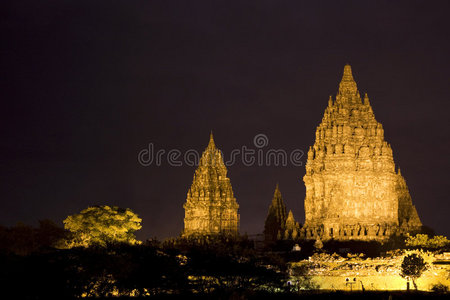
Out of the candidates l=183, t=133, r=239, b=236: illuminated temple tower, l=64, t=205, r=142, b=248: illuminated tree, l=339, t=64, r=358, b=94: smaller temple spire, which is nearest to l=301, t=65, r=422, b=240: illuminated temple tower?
l=339, t=64, r=358, b=94: smaller temple spire

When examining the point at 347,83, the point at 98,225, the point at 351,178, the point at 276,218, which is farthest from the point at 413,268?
the point at 276,218

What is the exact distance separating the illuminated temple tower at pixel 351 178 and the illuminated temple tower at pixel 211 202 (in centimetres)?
1347

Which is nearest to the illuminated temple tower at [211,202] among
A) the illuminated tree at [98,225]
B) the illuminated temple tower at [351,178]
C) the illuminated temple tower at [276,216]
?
the illuminated temple tower at [276,216]

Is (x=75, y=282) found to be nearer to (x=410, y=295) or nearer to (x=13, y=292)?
(x=13, y=292)

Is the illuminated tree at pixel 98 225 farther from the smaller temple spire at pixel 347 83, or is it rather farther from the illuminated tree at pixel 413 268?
the smaller temple spire at pixel 347 83

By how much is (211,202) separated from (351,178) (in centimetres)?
2066

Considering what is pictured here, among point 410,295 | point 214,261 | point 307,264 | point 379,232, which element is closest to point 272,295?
point 214,261

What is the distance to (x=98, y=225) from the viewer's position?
7856 centimetres

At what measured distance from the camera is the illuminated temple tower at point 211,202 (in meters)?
117

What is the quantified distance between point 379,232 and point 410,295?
36.5 m

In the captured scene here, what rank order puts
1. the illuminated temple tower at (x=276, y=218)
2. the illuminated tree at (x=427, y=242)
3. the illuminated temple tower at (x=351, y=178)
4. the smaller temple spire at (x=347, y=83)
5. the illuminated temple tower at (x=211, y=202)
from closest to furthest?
1. the illuminated tree at (x=427, y=242)
2. the illuminated temple tower at (x=351, y=178)
3. the smaller temple spire at (x=347, y=83)
4. the illuminated temple tower at (x=276, y=218)
5. the illuminated temple tower at (x=211, y=202)

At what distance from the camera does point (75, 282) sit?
53.7 metres

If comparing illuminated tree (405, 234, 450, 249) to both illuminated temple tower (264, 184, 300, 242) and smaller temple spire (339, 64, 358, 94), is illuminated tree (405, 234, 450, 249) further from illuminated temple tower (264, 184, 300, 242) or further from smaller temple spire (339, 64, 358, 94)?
smaller temple spire (339, 64, 358, 94)

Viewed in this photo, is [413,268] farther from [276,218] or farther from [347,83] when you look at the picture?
[276,218]
